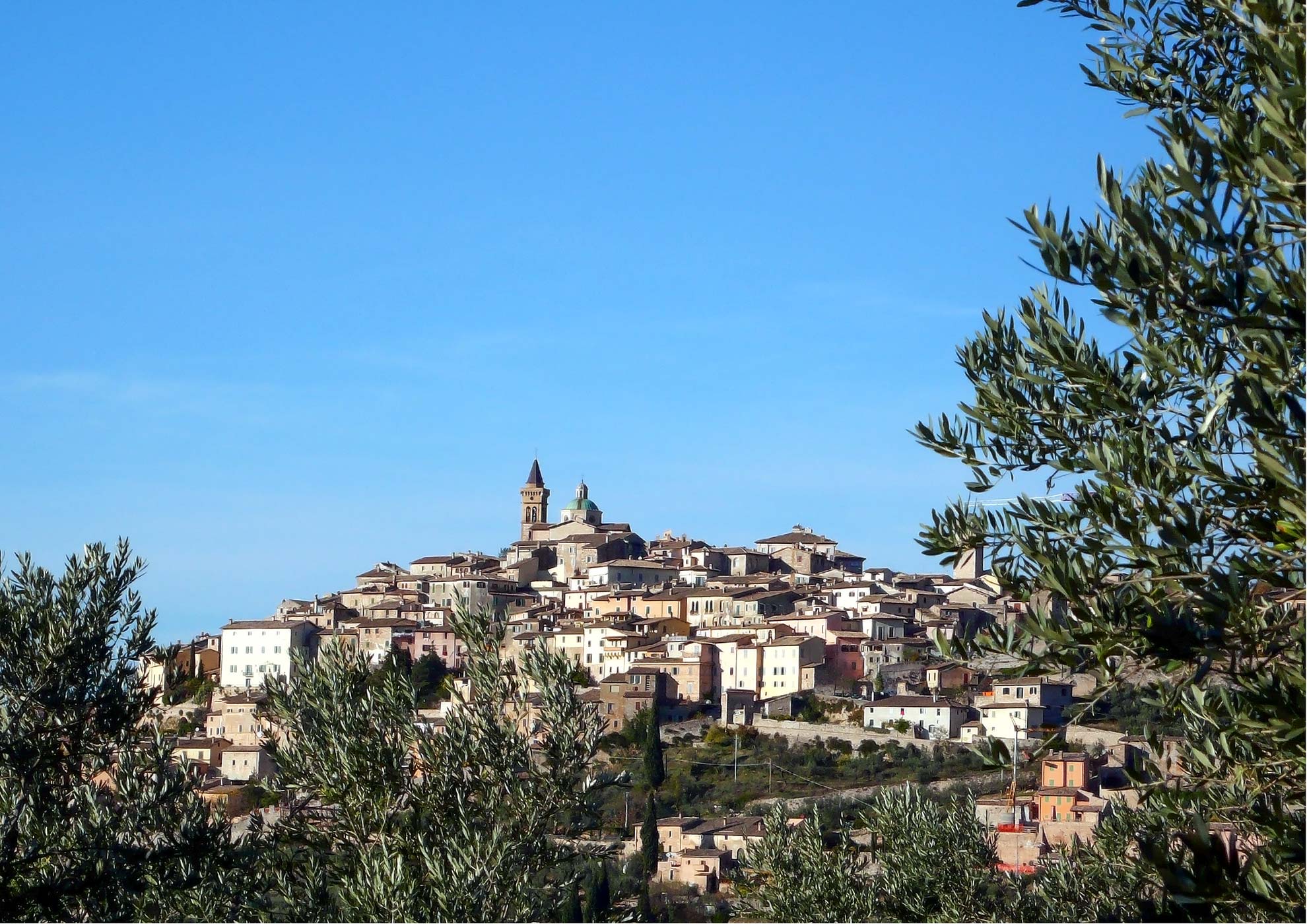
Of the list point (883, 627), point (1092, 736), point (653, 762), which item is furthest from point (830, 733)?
point (883, 627)

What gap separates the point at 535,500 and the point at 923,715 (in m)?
58.2

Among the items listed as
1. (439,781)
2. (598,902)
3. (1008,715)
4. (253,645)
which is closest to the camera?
(439,781)

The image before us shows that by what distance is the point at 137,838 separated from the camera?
8773mm

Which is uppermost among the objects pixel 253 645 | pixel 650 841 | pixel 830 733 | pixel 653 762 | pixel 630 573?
pixel 630 573

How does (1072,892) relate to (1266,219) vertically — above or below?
below

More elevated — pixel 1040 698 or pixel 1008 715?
pixel 1040 698

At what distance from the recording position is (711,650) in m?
75.0

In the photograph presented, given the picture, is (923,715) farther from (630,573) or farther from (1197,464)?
(1197,464)

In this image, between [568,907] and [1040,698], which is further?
[1040,698]

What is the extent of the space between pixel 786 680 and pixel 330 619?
29154mm

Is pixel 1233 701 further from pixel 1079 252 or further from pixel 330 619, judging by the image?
pixel 330 619

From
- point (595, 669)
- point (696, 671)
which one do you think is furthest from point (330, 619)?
point (696, 671)

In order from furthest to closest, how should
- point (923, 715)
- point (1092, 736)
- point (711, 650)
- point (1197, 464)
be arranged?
1. point (711, 650)
2. point (923, 715)
3. point (1092, 736)
4. point (1197, 464)

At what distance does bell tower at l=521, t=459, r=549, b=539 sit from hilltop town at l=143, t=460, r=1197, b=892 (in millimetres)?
10581
